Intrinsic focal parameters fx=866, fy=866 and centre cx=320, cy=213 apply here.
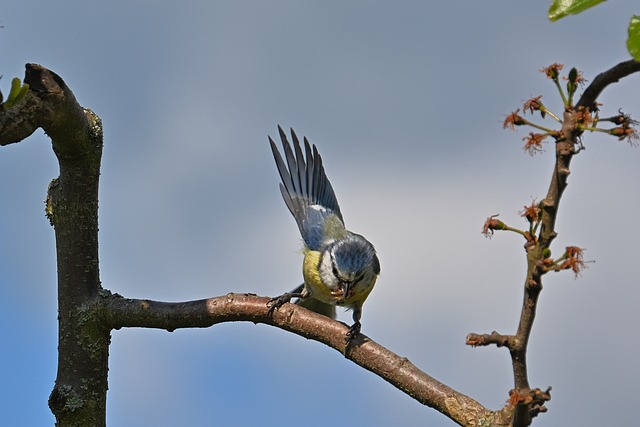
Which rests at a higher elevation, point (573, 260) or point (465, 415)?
point (465, 415)

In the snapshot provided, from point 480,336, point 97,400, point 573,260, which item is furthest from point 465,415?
point 97,400

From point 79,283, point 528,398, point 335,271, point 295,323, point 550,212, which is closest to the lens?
point 550,212

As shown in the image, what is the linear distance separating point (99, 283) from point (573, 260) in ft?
10.1

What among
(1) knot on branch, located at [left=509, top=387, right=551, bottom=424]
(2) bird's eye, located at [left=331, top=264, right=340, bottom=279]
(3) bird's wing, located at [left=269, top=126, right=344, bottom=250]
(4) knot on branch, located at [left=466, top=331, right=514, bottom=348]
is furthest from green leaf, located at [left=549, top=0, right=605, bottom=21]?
(3) bird's wing, located at [left=269, top=126, right=344, bottom=250]

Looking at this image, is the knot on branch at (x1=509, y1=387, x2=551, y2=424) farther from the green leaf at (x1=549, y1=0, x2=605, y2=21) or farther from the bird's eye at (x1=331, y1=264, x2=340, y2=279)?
the bird's eye at (x1=331, y1=264, x2=340, y2=279)

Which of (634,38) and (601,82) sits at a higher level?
(601,82)

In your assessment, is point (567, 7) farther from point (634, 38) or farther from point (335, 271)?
point (335, 271)

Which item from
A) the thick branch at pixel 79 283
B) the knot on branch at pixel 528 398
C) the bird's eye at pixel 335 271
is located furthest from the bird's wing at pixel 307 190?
the knot on branch at pixel 528 398

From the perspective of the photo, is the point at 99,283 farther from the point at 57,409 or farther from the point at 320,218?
the point at 320,218

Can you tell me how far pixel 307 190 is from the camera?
699 centimetres

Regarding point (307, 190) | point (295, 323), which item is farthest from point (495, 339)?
point (307, 190)

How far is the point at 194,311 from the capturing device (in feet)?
13.4

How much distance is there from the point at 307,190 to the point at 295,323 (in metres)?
3.06

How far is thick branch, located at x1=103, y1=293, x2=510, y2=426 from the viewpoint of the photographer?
11.3 feet
